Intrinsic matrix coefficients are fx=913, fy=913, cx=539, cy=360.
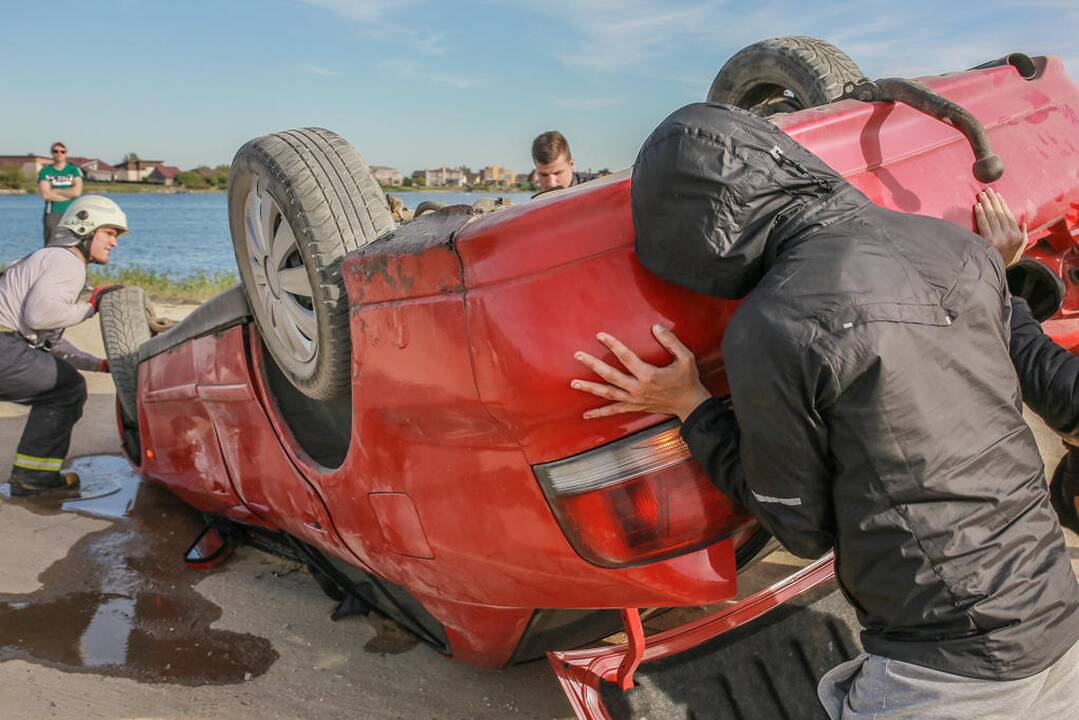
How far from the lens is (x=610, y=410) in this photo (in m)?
1.75

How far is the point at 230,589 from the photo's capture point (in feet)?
12.2

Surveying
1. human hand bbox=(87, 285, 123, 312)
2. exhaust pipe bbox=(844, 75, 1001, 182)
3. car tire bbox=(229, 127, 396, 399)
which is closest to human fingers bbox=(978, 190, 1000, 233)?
→ exhaust pipe bbox=(844, 75, 1001, 182)

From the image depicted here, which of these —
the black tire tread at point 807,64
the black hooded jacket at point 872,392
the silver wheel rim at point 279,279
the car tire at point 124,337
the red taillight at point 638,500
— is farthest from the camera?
the car tire at point 124,337

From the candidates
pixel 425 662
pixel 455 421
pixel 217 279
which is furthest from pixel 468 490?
pixel 217 279

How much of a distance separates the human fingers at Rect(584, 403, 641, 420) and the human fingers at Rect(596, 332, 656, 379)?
2.8 inches

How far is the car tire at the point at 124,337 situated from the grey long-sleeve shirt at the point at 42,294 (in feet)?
1.56

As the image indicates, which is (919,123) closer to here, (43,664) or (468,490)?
(468,490)

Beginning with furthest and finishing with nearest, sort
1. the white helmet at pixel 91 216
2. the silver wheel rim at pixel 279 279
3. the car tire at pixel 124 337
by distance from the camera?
1. the white helmet at pixel 91 216
2. the car tire at pixel 124 337
3. the silver wheel rim at pixel 279 279

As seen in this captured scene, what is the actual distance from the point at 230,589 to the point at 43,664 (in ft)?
2.47

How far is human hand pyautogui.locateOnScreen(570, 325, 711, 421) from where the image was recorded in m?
1.71

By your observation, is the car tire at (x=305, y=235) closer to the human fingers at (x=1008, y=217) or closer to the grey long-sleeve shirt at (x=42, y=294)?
the human fingers at (x=1008, y=217)

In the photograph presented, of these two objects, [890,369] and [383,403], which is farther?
[383,403]

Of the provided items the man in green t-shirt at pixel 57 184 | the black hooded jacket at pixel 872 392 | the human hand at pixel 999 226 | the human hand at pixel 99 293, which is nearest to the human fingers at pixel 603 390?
the black hooded jacket at pixel 872 392

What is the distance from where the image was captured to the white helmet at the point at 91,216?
5285 millimetres
